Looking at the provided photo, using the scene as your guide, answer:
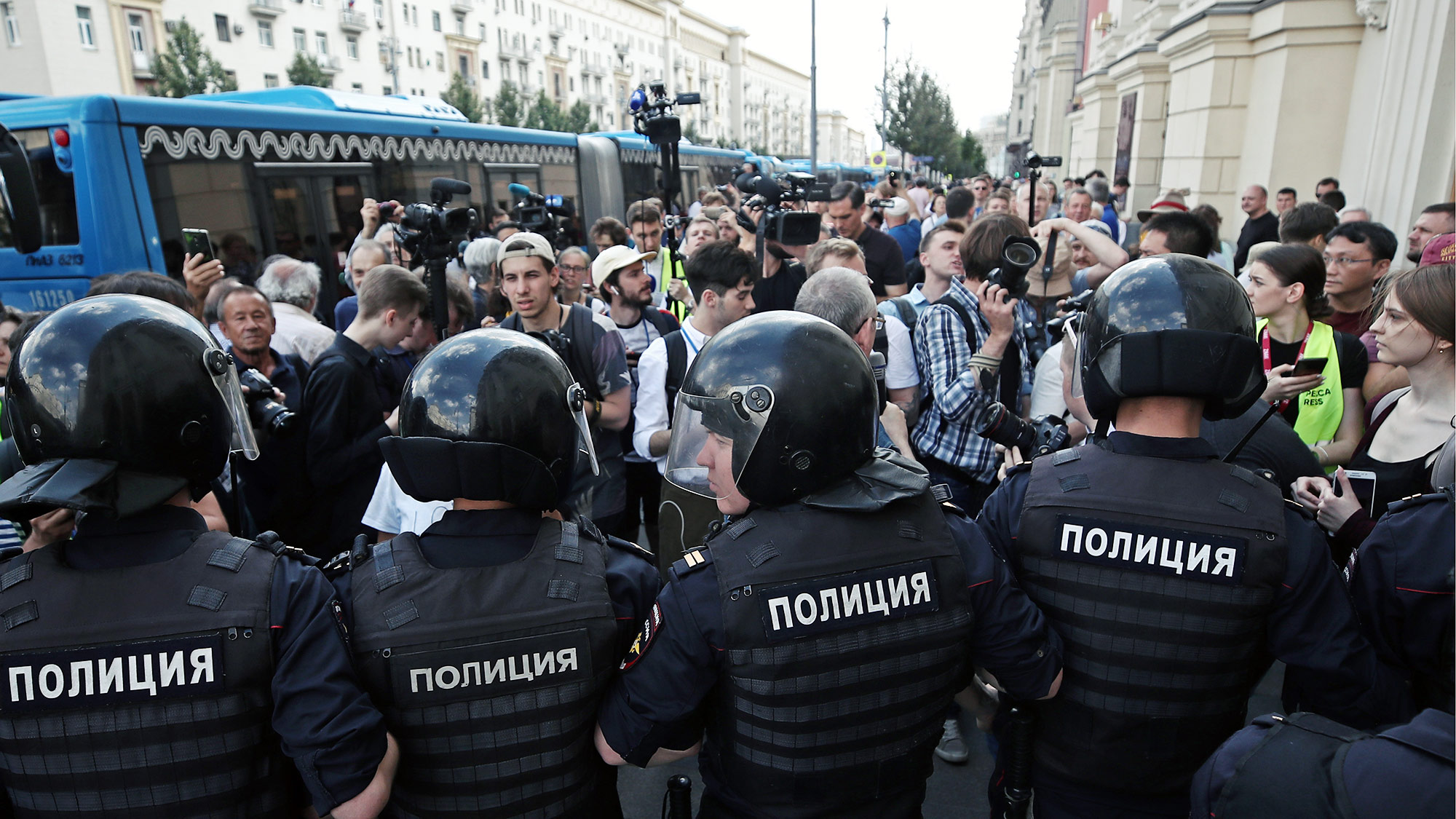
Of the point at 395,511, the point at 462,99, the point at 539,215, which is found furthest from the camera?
the point at 462,99

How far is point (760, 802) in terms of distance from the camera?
163 cm

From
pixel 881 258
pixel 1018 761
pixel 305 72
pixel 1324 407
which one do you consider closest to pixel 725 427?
pixel 1018 761

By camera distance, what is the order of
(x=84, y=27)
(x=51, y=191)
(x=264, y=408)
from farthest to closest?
(x=84, y=27) < (x=51, y=191) < (x=264, y=408)

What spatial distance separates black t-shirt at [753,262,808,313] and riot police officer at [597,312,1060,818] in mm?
3428

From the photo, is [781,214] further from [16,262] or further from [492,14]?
[492,14]

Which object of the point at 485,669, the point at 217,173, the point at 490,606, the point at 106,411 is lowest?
the point at 485,669

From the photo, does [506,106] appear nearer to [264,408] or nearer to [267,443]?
[267,443]

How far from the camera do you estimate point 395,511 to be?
8.91 feet

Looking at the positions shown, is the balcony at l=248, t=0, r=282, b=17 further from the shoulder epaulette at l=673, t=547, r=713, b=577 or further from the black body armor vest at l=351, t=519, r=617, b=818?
the shoulder epaulette at l=673, t=547, r=713, b=577

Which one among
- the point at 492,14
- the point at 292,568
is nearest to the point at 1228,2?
the point at 292,568

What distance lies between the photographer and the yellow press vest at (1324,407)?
3018mm

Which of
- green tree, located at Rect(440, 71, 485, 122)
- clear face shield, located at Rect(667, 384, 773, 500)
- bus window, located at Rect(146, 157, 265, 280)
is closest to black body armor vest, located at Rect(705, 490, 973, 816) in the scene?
Answer: clear face shield, located at Rect(667, 384, 773, 500)

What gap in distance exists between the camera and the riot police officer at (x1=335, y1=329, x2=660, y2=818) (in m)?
1.54

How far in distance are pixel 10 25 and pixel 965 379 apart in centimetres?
3719
